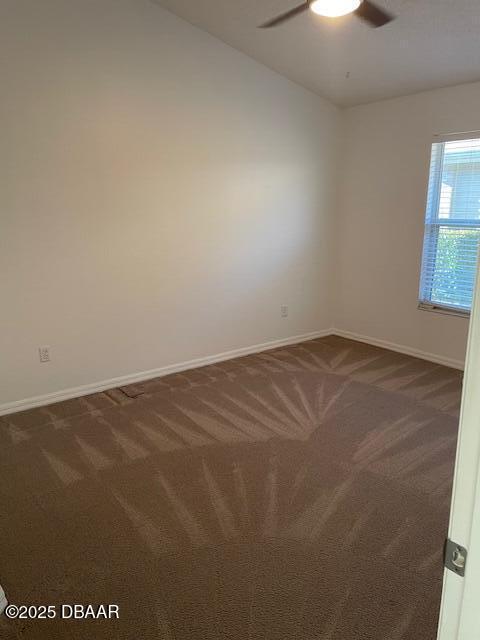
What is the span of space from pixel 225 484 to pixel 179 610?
773 millimetres

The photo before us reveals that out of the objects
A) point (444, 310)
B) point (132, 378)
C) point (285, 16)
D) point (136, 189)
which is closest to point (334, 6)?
point (285, 16)

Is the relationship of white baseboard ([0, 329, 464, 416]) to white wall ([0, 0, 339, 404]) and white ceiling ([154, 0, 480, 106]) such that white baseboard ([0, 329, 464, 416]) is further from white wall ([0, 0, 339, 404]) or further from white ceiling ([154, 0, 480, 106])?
white ceiling ([154, 0, 480, 106])

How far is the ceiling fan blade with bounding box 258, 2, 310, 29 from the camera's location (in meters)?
2.77

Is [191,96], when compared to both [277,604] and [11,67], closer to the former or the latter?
[11,67]

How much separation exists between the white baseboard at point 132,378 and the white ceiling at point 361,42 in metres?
2.58

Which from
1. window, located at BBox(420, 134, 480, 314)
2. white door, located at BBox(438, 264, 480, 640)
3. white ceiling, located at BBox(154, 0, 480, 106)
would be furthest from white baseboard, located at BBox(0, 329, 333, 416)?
white door, located at BBox(438, 264, 480, 640)

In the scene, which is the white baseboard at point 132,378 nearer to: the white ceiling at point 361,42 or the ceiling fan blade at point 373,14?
the white ceiling at point 361,42

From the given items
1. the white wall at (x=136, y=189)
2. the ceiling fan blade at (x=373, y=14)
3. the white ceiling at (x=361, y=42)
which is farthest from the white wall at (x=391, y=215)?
the ceiling fan blade at (x=373, y=14)

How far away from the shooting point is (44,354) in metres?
3.27

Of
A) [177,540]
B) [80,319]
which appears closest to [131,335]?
[80,319]

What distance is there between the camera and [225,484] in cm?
236

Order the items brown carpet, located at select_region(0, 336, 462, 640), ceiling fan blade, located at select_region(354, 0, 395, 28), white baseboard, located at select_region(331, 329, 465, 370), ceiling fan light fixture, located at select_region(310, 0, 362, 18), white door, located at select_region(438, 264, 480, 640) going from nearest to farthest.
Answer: white door, located at select_region(438, 264, 480, 640) → brown carpet, located at select_region(0, 336, 462, 640) → ceiling fan light fixture, located at select_region(310, 0, 362, 18) → ceiling fan blade, located at select_region(354, 0, 395, 28) → white baseboard, located at select_region(331, 329, 465, 370)

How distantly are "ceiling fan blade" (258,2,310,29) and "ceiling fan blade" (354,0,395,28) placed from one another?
1.10ft

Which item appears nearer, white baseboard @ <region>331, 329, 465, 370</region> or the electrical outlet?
the electrical outlet
